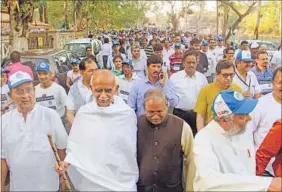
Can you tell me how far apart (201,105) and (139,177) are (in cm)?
154

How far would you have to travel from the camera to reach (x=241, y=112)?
2.66 meters

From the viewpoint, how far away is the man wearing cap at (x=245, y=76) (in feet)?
17.1

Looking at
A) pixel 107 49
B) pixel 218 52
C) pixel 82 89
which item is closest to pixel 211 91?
pixel 82 89

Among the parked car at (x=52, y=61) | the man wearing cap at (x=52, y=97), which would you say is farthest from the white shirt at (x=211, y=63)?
the man wearing cap at (x=52, y=97)

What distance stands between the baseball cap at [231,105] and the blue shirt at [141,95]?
7.02 feet

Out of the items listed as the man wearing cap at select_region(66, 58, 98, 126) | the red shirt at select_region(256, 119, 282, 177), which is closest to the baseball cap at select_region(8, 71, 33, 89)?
the red shirt at select_region(256, 119, 282, 177)

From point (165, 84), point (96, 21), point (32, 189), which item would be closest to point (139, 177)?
point (32, 189)

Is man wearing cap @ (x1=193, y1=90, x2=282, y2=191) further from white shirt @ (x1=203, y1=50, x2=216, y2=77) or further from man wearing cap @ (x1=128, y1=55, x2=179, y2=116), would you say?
white shirt @ (x1=203, y1=50, x2=216, y2=77)

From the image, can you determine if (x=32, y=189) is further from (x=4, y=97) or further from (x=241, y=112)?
(x=4, y=97)

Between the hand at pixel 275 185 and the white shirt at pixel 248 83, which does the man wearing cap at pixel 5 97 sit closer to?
the white shirt at pixel 248 83

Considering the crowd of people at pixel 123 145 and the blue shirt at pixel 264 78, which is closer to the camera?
the crowd of people at pixel 123 145

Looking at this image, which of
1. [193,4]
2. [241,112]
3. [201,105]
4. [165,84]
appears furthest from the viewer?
[193,4]

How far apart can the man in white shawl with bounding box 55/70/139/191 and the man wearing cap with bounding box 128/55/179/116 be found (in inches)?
69.0

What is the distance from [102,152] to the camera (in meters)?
2.97
